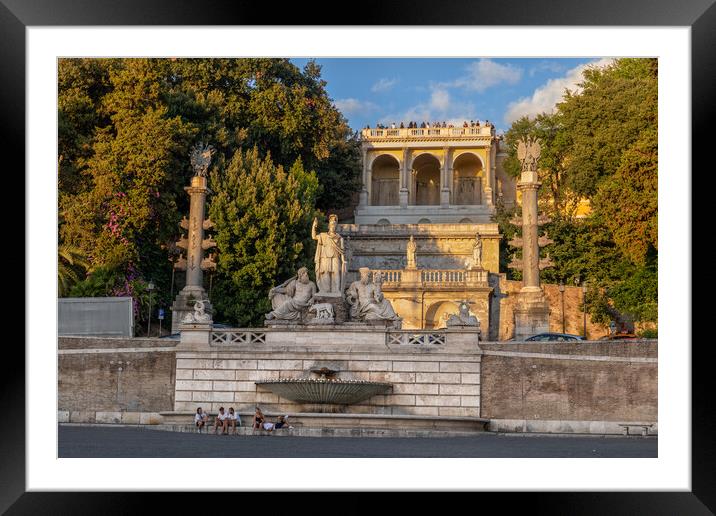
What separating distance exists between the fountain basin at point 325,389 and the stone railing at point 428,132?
114 feet

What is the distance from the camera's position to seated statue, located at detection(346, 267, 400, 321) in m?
28.5

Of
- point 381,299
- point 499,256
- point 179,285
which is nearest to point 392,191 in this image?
point 499,256

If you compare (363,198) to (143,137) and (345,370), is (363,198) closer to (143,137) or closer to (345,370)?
(143,137)

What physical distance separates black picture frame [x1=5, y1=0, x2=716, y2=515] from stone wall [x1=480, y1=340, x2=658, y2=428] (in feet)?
45.2

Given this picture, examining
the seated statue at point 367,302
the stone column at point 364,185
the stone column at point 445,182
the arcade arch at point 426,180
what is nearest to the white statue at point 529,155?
the seated statue at point 367,302

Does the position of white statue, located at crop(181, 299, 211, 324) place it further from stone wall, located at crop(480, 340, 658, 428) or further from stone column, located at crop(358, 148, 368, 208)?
stone column, located at crop(358, 148, 368, 208)

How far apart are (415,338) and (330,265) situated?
3025 millimetres

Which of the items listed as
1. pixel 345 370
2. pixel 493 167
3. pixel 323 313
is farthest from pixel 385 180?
pixel 345 370

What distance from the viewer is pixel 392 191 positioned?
6247 centimetres

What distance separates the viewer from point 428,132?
2394 inches

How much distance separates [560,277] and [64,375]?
21155mm
